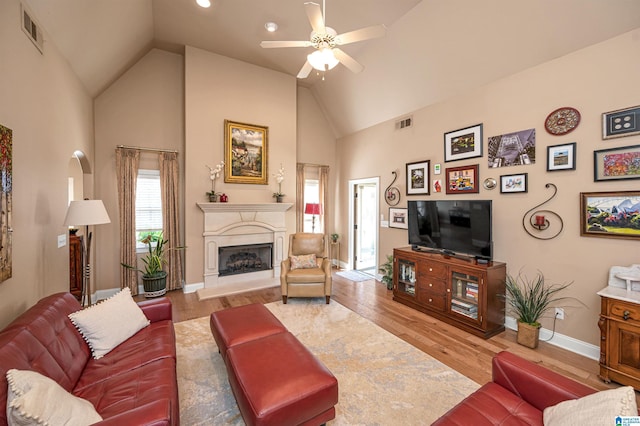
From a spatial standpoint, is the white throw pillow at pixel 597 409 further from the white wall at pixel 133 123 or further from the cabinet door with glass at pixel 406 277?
the white wall at pixel 133 123

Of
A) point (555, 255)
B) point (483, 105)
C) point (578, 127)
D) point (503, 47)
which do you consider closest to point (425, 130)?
point (483, 105)

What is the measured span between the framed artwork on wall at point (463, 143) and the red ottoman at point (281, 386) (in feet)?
11.6

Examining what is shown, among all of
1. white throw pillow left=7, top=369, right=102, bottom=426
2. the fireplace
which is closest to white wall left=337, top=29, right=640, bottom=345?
the fireplace

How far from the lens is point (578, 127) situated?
2842 mm

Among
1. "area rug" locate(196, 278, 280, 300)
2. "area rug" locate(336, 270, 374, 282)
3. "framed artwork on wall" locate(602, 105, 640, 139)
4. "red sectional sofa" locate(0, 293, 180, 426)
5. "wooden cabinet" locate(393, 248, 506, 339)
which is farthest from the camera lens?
"area rug" locate(336, 270, 374, 282)

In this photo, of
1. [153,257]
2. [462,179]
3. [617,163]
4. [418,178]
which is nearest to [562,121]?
[617,163]

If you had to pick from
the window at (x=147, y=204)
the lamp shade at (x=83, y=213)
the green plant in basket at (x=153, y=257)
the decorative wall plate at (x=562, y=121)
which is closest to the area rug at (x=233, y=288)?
the green plant in basket at (x=153, y=257)

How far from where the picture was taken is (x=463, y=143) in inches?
155

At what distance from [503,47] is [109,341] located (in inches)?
201

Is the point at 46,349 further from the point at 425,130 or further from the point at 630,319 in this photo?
the point at 425,130

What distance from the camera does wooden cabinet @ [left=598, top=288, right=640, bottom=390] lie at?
2.19 m

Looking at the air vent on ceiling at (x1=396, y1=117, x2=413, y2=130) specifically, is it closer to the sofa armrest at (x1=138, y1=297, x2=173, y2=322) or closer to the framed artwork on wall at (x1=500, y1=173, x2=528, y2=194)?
the framed artwork on wall at (x1=500, y1=173, x2=528, y2=194)

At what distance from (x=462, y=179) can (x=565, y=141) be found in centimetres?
123

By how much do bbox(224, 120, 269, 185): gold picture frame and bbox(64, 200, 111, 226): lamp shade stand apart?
2.40m
